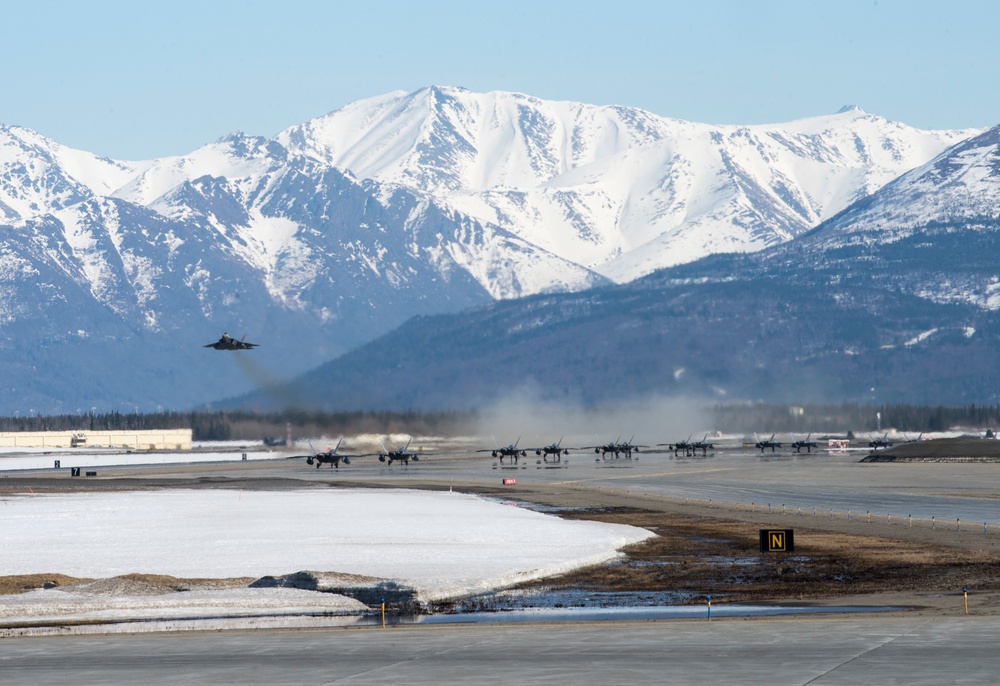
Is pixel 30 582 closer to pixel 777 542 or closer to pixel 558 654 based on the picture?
pixel 558 654


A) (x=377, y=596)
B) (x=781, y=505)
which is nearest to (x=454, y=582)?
(x=377, y=596)

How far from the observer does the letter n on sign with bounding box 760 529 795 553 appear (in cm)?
7731

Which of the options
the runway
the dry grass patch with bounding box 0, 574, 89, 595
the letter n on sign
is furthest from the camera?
the letter n on sign

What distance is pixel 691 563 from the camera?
2916 inches

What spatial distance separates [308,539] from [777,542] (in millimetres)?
25419

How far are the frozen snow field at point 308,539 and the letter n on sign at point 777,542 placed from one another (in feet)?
24.4

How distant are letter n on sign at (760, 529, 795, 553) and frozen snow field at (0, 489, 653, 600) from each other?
24.4 feet

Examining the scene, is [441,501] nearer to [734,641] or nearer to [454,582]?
[454,582]

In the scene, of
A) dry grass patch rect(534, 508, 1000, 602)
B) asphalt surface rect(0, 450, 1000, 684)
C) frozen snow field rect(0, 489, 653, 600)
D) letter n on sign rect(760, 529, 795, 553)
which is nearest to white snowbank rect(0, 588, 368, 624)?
asphalt surface rect(0, 450, 1000, 684)

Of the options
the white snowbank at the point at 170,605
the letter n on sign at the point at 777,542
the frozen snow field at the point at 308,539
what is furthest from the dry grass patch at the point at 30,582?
the letter n on sign at the point at 777,542

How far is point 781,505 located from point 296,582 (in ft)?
183

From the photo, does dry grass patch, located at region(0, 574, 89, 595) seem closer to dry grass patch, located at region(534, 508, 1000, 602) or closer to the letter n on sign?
dry grass patch, located at region(534, 508, 1000, 602)

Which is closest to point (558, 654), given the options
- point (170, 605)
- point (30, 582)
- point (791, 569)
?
point (170, 605)

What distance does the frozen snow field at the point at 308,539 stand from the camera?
2820 inches
